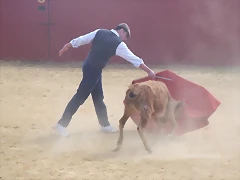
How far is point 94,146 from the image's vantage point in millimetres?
6352

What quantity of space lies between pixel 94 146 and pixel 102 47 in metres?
1.33

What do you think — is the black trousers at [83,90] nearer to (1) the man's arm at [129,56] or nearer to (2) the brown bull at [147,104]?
(1) the man's arm at [129,56]

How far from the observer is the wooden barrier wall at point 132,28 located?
13.9m

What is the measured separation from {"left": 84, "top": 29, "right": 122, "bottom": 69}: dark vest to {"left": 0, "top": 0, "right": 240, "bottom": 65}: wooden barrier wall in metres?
7.46

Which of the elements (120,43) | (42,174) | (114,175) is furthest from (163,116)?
(42,174)

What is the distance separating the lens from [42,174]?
526 cm

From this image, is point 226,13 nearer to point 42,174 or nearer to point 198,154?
point 198,154

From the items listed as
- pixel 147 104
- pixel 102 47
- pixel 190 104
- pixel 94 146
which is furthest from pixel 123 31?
pixel 94 146

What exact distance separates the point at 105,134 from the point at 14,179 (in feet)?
6.75

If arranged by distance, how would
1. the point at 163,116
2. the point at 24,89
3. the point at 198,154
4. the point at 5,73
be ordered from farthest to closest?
the point at 5,73 → the point at 24,89 → the point at 163,116 → the point at 198,154

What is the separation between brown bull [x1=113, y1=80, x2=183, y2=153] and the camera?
19.7 ft

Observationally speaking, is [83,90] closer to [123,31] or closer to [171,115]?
[123,31]

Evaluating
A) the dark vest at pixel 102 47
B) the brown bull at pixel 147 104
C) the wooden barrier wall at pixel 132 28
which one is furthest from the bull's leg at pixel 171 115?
the wooden barrier wall at pixel 132 28

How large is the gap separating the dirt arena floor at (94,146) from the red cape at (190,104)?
0.19m
